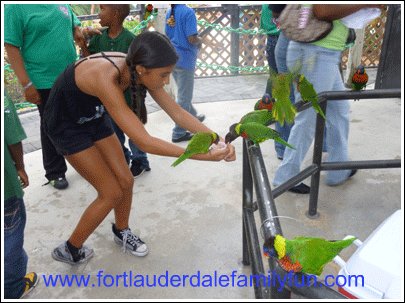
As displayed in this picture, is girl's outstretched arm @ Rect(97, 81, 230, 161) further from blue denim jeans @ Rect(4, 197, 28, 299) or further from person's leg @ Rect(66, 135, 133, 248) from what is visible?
blue denim jeans @ Rect(4, 197, 28, 299)

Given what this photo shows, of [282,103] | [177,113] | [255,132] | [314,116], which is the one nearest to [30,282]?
[177,113]

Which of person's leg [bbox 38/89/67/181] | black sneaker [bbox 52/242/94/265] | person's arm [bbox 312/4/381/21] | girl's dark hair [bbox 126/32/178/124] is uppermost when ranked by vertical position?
person's arm [bbox 312/4/381/21]

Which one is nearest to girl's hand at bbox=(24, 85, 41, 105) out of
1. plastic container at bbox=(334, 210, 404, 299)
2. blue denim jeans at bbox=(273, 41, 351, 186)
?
blue denim jeans at bbox=(273, 41, 351, 186)

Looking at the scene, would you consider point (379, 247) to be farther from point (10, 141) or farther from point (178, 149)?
point (10, 141)

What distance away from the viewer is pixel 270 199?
3.98 ft

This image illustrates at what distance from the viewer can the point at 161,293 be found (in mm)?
2033

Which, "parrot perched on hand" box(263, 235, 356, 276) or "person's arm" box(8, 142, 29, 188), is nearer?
"parrot perched on hand" box(263, 235, 356, 276)

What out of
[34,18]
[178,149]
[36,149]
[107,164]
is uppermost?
[34,18]

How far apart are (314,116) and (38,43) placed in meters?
1.87

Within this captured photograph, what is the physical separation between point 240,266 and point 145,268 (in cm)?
53

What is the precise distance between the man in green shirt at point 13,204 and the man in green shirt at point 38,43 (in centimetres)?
100

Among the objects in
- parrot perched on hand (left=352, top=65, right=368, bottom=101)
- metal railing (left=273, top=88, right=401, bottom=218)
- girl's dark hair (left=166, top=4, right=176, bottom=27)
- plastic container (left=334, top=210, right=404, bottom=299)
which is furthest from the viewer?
girl's dark hair (left=166, top=4, right=176, bottom=27)

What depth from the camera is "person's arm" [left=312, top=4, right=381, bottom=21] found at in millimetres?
2145

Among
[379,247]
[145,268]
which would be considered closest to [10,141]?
[145,268]
